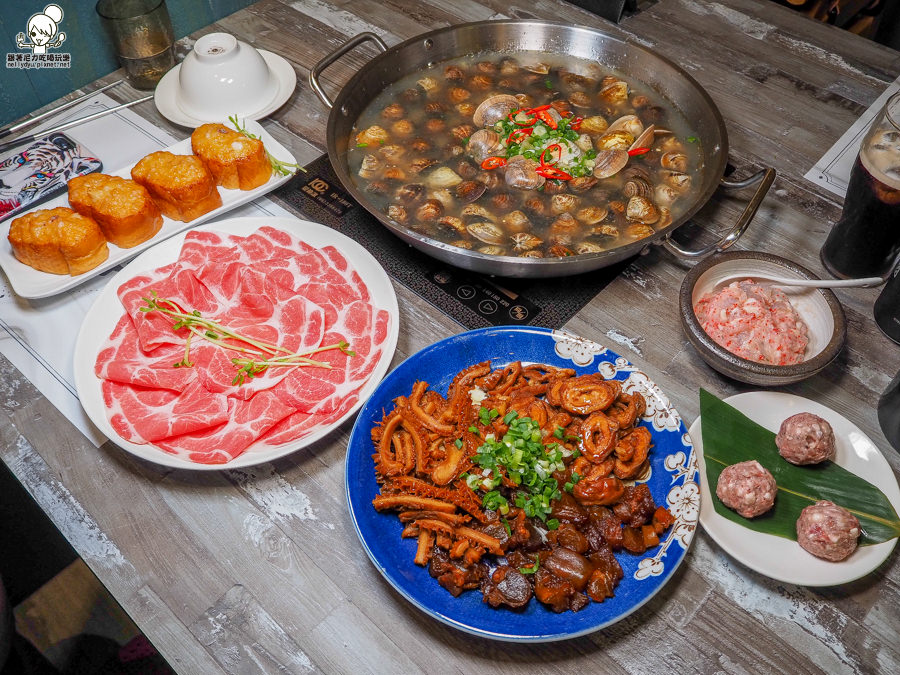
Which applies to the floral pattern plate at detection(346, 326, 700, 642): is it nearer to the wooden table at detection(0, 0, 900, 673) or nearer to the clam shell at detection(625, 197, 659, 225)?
the wooden table at detection(0, 0, 900, 673)

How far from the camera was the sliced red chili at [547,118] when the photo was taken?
2180 millimetres

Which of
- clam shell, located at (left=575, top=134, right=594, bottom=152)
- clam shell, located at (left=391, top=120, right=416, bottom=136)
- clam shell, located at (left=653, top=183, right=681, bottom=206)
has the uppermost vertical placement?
clam shell, located at (left=391, top=120, right=416, bottom=136)

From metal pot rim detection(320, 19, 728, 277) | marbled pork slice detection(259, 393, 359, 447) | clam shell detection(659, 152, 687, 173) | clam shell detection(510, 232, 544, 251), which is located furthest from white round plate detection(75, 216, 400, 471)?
clam shell detection(659, 152, 687, 173)

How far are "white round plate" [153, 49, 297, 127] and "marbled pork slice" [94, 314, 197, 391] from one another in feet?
2.92

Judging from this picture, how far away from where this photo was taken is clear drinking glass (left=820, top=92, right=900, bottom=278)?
1630 millimetres

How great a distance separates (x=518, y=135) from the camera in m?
2.14

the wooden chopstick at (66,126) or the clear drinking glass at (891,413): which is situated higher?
the wooden chopstick at (66,126)

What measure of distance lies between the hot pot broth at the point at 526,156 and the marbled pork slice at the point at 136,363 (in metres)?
0.67

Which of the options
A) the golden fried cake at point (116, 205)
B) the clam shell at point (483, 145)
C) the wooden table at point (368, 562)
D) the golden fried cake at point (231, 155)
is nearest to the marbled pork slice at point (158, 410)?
the wooden table at point (368, 562)

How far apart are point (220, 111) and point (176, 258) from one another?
2.22ft

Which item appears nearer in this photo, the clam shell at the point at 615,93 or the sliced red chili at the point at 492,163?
the sliced red chili at the point at 492,163

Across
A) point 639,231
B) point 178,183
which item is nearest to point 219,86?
point 178,183

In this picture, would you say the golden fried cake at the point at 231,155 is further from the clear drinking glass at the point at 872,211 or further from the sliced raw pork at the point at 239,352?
the clear drinking glass at the point at 872,211

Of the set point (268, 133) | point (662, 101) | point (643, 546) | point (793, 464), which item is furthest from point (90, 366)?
point (662, 101)
